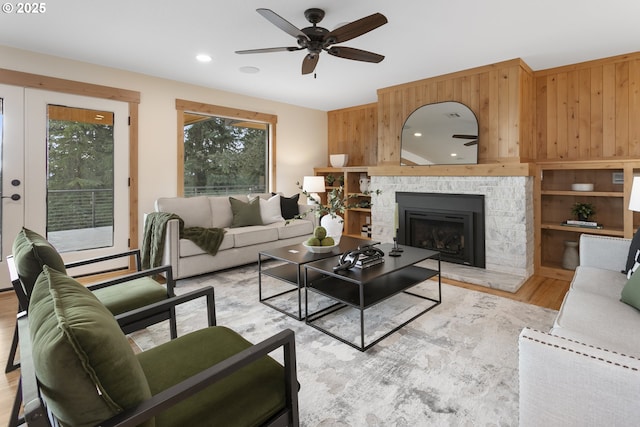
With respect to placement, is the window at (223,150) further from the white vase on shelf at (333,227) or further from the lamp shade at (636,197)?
the lamp shade at (636,197)

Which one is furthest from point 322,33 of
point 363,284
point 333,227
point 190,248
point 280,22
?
point 190,248

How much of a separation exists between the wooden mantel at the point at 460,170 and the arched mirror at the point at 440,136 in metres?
0.10

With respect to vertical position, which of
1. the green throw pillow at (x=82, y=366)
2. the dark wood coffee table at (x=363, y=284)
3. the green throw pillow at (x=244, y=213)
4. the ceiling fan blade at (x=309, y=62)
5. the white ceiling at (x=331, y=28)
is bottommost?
the dark wood coffee table at (x=363, y=284)

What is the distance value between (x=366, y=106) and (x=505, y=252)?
3429mm

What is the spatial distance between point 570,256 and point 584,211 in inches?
20.8

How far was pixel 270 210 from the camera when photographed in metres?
4.78

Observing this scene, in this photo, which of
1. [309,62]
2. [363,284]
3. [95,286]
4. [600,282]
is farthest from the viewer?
[309,62]

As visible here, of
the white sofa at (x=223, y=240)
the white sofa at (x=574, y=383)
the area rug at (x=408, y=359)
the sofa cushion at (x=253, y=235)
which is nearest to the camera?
the white sofa at (x=574, y=383)

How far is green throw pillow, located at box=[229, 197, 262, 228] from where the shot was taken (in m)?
4.52

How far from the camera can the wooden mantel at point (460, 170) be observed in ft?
11.9

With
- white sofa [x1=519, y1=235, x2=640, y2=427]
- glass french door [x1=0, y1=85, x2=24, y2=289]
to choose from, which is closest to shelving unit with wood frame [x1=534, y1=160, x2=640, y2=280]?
white sofa [x1=519, y1=235, x2=640, y2=427]

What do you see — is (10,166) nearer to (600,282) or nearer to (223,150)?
(223,150)

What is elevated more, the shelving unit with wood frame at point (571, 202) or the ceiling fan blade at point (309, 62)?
the ceiling fan blade at point (309, 62)

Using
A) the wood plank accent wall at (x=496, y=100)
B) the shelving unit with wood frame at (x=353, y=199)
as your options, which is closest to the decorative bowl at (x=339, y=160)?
the shelving unit with wood frame at (x=353, y=199)
